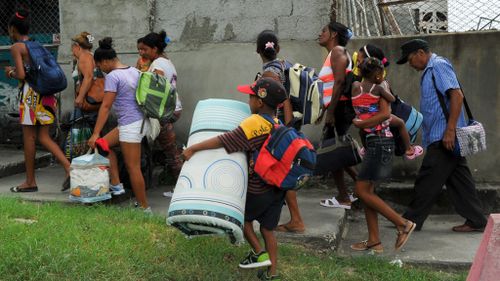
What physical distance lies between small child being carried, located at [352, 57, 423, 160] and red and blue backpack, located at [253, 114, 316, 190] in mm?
1037

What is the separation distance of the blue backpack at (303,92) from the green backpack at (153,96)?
3.91 feet

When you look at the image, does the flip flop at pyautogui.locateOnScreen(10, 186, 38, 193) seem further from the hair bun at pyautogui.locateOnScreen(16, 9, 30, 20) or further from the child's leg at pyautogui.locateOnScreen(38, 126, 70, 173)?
the hair bun at pyautogui.locateOnScreen(16, 9, 30, 20)

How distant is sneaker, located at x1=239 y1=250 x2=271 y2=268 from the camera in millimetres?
3943

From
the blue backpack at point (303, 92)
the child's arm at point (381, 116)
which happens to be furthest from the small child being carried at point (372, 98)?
the blue backpack at point (303, 92)

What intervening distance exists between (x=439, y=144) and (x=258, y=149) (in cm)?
223

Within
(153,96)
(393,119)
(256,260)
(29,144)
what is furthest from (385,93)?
(29,144)

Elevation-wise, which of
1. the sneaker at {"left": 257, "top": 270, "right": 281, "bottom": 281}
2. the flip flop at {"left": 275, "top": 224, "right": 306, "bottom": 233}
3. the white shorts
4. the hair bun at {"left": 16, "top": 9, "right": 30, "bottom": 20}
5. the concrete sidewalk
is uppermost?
the hair bun at {"left": 16, "top": 9, "right": 30, "bottom": 20}

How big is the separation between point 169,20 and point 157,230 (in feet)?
11.1

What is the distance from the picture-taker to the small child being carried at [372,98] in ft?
15.0

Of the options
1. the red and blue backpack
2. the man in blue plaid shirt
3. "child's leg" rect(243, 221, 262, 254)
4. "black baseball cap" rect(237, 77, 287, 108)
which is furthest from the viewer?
the man in blue plaid shirt

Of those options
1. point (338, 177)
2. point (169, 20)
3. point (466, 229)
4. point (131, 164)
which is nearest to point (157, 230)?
point (131, 164)

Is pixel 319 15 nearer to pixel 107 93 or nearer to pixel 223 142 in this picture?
pixel 107 93

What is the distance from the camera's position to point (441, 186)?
536cm

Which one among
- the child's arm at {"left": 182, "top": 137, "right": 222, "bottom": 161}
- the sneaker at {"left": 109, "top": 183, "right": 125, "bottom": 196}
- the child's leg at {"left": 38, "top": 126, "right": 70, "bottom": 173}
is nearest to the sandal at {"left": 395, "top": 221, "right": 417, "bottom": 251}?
the child's arm at {"left": 182, "top": 137, "right": 222, "bottom": 161}
